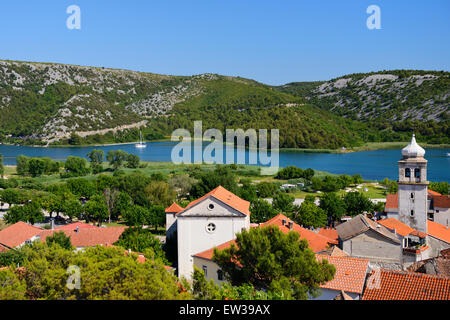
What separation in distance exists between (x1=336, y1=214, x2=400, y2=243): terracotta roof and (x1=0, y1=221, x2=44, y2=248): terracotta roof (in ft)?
45.3

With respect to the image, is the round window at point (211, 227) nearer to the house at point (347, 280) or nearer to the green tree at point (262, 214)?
the house at point (347, 280)

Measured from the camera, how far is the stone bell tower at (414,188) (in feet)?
58.2

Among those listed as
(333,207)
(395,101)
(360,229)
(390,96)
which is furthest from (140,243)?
(390,96)

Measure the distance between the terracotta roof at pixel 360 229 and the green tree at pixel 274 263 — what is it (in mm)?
4959

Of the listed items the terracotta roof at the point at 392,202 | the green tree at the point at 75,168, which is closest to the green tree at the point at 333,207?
the terracotta roof at the point at 392,202

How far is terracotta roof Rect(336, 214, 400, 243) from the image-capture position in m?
14.9

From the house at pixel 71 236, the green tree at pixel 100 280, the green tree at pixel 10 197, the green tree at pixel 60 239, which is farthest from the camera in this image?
the green tree at pixel 10 197

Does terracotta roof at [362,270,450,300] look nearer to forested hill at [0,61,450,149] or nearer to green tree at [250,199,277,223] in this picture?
green tree at [250,199,277,223]

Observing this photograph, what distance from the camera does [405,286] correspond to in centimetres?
989

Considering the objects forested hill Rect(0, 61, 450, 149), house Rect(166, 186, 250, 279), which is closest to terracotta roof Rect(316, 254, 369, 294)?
house Rect(166, 186, 250, 279)

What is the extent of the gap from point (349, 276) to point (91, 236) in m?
13.4

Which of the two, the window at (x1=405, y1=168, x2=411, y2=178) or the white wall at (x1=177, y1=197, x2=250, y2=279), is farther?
the window at (x1=405, y1=168, x2=411, y2=178)

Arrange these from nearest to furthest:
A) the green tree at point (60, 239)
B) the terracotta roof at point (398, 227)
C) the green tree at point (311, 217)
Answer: the terracotta roof at point (398, 227) → the green tree at point (60, 239) → the green tree at point (311, 217)
